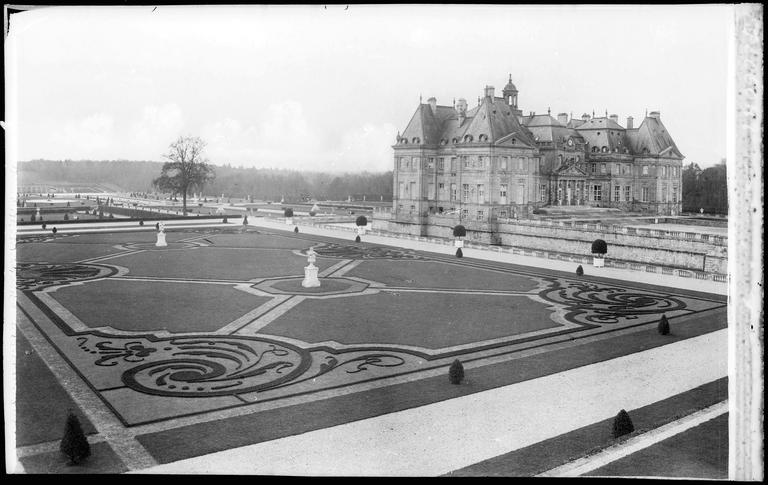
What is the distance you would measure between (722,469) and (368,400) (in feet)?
19.5

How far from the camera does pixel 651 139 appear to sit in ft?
153

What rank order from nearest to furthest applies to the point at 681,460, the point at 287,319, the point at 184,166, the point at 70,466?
the point at 70,466
the point at 681,460
the point at 287,319
the point at 184,166

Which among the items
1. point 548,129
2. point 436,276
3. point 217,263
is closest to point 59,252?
point 217,263

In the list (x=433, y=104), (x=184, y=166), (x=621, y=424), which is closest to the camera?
(x=621, y=424)

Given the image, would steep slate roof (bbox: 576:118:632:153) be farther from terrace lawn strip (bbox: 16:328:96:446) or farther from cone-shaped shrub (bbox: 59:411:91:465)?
cone-shaped shrub (bbox: 59:411:91:465)

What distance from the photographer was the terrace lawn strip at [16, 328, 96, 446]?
10.8 metres

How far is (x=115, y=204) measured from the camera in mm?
59188

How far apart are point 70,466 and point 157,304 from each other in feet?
35.2

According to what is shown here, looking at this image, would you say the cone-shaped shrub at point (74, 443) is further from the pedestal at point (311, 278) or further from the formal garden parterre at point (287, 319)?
the pedestal at point (311, 278)

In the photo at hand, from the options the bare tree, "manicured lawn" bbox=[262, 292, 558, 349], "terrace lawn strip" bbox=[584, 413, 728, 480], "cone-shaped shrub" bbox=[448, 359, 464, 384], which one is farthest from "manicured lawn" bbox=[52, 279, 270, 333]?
the bare tree

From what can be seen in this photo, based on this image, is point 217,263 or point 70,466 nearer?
point 70,466

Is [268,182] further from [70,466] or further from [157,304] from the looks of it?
[70,466]

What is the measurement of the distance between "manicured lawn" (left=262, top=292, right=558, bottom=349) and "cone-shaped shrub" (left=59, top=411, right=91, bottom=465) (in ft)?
23.7

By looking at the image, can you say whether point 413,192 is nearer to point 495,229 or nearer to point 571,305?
point 495,229
